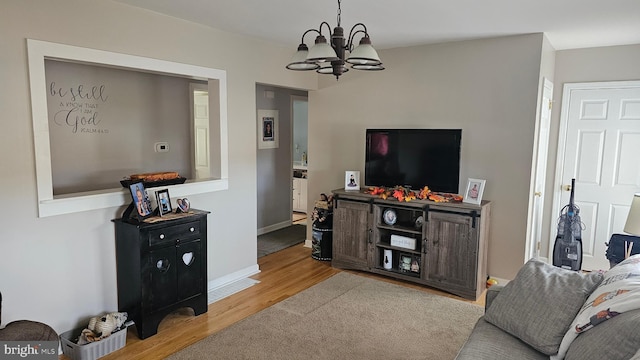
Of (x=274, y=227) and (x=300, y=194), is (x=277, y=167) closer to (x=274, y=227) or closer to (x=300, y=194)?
(x=274, y=227)

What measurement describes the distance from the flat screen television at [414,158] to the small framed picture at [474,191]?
14cm

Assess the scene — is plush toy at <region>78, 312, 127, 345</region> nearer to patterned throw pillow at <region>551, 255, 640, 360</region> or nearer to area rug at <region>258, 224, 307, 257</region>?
area rug at <region>258, 224, 307, 257</region>

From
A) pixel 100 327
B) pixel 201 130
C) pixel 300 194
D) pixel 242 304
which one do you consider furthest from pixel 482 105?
pixel 300 194

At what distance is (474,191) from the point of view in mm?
3938

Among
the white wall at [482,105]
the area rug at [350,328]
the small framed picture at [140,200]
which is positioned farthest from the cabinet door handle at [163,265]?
the white wall at [482,105]

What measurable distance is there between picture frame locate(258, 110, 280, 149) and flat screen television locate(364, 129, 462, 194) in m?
1.97

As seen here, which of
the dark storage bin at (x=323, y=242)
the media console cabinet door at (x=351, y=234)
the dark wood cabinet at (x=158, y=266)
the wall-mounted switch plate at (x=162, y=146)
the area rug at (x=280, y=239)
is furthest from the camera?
the area rug at (x=280, y=239)

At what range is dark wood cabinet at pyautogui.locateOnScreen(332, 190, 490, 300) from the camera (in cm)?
386

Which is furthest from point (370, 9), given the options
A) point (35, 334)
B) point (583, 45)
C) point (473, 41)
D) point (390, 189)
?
point (35, 334)

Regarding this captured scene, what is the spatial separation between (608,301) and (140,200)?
9.67 feet

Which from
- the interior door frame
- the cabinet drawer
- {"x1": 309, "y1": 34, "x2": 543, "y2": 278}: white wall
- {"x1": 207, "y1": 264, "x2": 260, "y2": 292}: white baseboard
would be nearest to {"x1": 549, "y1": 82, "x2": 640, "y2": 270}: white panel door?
the interior door frame

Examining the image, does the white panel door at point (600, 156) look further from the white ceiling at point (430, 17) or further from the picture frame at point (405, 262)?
the picture frame at point (405, 262)

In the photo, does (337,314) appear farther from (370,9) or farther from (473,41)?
(473,41)

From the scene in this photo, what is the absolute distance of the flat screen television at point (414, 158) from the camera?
4.10 m
